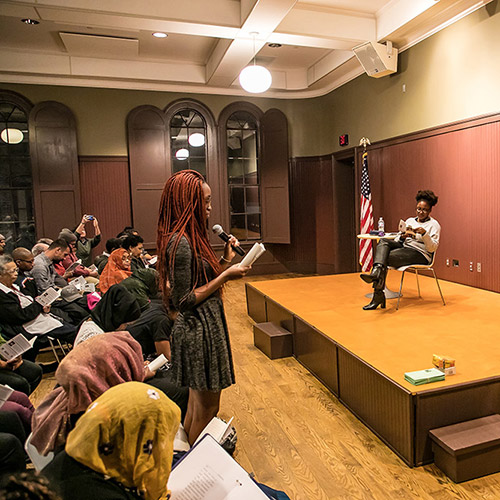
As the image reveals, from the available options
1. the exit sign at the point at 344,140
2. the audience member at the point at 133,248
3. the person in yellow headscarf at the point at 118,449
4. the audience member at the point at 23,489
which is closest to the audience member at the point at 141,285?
the audience member at the point at 133,248

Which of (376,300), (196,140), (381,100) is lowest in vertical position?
(376,300)

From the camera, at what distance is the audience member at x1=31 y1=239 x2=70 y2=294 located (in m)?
4.22

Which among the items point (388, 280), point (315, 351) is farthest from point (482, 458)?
point (388, 280)

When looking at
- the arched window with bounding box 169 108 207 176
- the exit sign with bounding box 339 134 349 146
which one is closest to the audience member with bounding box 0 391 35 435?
the arched window with bounding box 169 108 207 176

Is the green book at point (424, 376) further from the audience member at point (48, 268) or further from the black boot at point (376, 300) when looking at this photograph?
the audience member at point (48, 268)

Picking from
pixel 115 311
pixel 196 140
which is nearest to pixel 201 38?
pixel 196 140

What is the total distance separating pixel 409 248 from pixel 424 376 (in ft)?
6.75

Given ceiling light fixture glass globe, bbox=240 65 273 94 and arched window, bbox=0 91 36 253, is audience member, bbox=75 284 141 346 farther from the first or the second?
arched window, bbox=0 91 36 253

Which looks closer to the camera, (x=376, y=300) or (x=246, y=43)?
(x=376, y=300)

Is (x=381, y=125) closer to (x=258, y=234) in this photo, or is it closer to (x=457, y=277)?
(x=457, y=277)

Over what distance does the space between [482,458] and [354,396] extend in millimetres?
814

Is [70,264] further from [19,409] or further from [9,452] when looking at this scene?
[9,452]

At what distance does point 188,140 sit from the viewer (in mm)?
7668

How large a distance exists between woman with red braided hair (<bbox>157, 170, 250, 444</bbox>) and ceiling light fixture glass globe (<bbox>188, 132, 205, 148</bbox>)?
19.6 feet
